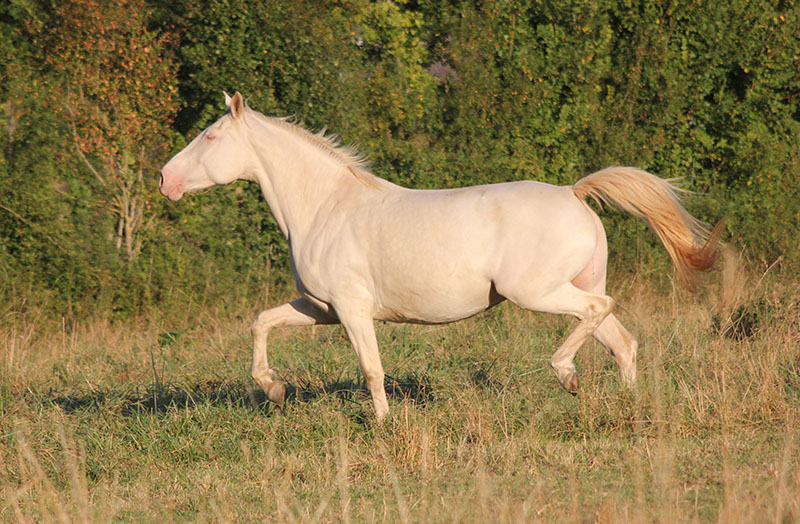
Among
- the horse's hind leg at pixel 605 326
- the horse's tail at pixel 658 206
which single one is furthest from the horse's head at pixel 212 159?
the horse's hind leg at pixel 605 326

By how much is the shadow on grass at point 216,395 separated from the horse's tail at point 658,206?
5.76 ft

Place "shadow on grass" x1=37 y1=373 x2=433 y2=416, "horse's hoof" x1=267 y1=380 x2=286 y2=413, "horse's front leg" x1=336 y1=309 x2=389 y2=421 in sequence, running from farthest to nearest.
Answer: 1. "shadow on grass" x1=37 y1=373 x2=433 y2=416
2. "horse's hoof" x1=267 y1=380 x2=286 y2=413
3. "horse's front leg" x1=336 y1=309 x2=389 y2=421

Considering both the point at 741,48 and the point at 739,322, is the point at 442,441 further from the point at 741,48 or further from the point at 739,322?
the point at 741,48

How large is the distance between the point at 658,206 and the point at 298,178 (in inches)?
91.0

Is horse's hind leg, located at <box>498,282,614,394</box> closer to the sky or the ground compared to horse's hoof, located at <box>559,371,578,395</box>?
closer to the sky

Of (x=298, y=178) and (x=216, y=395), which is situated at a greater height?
(x=298, y=178)

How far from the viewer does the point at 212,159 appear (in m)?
5.77

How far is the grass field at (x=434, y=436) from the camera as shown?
407 cm

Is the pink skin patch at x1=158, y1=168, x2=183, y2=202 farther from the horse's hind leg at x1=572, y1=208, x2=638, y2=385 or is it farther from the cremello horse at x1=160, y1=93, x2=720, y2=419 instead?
the horse's hind leg at x1=572, y1=208, x2=638, y2=385

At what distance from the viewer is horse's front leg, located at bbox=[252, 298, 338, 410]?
5.66 metres

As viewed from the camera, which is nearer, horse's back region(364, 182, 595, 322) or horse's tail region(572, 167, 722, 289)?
horse's back region(364, 182, 595, 322)

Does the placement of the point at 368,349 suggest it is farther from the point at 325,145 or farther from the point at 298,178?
the point at 325,145

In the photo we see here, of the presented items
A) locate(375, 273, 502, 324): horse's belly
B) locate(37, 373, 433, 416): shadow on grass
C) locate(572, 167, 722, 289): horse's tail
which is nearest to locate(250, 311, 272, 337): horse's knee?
locate(37, 373, 433, 416): shadow on grass

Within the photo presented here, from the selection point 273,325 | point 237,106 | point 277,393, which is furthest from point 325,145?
point 277,393
